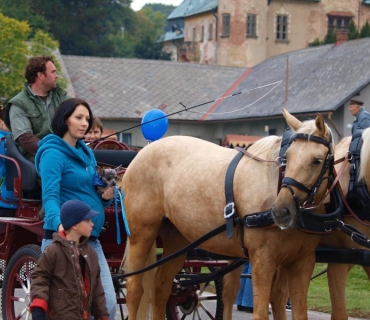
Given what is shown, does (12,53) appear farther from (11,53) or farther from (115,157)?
(115,157)

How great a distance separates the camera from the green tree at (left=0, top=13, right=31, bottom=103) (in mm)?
42188

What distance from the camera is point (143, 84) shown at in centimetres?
5403

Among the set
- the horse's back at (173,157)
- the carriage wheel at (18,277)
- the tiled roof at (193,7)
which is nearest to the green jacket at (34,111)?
the horse's back at (173,157)

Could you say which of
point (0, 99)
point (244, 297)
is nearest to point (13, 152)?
point (244, 297)

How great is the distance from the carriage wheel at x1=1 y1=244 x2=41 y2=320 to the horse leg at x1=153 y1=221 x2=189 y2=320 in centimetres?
122

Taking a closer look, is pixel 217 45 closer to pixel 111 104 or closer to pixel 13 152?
pixel 111 104

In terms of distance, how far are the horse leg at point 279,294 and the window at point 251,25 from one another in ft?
238

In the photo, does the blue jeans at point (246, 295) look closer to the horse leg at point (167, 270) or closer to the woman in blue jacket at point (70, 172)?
the horse leg at point (167, 270)

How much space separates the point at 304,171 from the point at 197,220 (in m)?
1.23

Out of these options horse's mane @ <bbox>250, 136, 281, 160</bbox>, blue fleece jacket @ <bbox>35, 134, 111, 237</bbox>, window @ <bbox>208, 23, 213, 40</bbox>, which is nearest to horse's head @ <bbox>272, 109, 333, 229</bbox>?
horse's mane @ <bbox>250, 136, 281, 160</bbox>

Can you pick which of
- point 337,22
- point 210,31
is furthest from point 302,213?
point 337,22

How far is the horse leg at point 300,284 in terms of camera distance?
22.5ft

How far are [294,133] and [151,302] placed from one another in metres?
2.38

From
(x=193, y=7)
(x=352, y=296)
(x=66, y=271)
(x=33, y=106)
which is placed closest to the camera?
(x=66, y=271)
